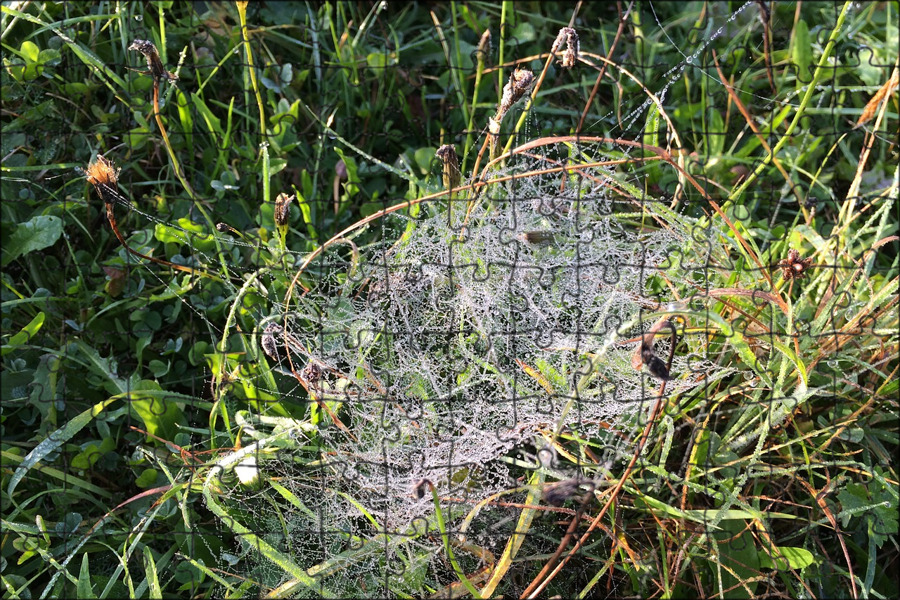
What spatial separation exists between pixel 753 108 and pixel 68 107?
1336 mm

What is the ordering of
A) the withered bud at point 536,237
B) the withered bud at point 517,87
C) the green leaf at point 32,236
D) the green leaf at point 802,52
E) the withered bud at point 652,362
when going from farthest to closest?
the green leaf at point 802,52, the green leaf at point 32,236, the withered bud at point 536,237, the withered bud at point 517,87, the withered bud at point 652,362

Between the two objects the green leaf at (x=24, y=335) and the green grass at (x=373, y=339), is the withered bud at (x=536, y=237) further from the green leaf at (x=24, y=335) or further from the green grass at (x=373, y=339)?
the green leaf at (x=24, y=335)

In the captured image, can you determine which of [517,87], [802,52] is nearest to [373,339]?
[517,87]

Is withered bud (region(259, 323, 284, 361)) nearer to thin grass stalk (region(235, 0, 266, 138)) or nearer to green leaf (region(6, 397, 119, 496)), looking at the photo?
green leaf (region(6, 397, 119, 496))

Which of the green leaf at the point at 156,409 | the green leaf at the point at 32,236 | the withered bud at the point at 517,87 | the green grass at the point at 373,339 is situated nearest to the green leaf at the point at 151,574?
the green grass at the point at 373,339

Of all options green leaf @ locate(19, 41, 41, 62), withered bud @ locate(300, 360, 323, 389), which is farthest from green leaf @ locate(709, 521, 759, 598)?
green leaf @ locate(19, 41, 41, 62)

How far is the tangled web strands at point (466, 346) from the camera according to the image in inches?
45.2

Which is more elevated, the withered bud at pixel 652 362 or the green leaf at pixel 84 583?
the withered bud at pixel 652 362

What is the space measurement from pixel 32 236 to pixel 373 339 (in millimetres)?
606

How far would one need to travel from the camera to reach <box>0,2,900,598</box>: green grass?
3.78 feet

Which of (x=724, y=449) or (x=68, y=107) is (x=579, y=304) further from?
(x=68, y=107)

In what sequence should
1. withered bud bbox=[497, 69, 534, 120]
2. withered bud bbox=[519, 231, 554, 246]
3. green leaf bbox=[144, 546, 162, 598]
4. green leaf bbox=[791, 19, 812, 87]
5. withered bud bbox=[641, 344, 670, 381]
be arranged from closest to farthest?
withered bud bbox=[641, 344, 670, 381] → green leaf bbox=[144, 546, 162, 598] → withered bud bbox=[497, 69, 534, 120] → withered bud bbox=[519, 231, 554, 246] → green leaf bbox=[791, 19, 812, 87]

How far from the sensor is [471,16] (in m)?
1.76

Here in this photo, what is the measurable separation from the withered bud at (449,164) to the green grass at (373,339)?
0.17 feet
